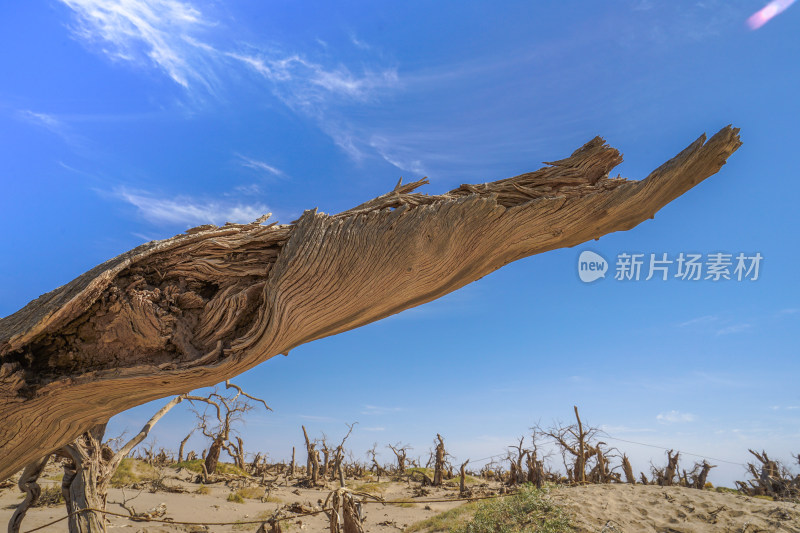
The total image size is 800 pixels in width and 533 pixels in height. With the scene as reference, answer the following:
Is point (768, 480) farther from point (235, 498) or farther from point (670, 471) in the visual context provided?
point (235, 498)

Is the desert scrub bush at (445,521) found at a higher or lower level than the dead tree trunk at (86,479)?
lower

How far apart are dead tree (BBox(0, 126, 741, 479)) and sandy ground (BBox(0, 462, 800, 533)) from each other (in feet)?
20.4

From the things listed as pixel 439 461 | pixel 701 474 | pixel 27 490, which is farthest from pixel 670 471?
pixel 27 490

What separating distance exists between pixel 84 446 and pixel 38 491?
989 mm

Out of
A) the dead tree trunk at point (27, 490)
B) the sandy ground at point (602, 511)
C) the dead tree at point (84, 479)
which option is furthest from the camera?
the sandy ground at point (602, 511)

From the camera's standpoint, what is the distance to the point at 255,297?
4324 mm

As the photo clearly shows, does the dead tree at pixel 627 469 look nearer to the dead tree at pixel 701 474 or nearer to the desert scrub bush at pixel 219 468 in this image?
the dead tree at pixel 701 474

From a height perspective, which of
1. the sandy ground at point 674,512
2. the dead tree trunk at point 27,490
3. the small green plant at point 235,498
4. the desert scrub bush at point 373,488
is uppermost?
the sandy ground at point 674,512

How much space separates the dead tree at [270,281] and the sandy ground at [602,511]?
245 inches

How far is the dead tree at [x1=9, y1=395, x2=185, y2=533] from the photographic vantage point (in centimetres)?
849

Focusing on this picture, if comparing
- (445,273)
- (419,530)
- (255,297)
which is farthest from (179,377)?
(419,530)

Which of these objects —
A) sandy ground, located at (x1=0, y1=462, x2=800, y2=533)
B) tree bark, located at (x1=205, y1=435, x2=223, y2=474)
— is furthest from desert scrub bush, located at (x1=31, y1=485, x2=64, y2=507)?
tree bark, located at (x1=205, y1=435, x2=223, y2=474)

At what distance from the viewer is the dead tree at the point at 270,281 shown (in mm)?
3943

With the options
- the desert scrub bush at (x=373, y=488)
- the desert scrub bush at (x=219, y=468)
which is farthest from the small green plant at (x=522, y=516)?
the desert scrub bush at (x=219, y=468)
